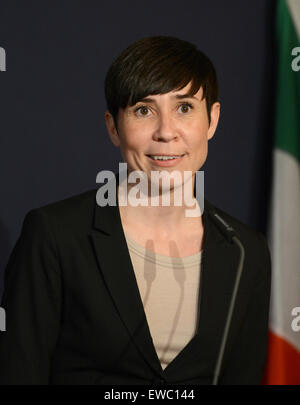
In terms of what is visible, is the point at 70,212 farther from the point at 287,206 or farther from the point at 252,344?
the point at 287,206

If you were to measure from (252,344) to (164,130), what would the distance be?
0.58m

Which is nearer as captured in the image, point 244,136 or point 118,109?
point 118,109

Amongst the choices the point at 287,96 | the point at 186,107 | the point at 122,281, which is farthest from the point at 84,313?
the point at 287,96

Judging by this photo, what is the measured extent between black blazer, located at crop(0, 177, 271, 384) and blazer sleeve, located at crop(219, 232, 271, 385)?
74mm

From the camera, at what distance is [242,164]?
219 centimetres

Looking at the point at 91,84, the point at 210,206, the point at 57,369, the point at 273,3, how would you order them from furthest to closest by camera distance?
the point at 273,3, the point at 91,84, the point at 210,206, the point at 57,369

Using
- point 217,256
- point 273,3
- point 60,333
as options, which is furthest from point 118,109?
point 273,3

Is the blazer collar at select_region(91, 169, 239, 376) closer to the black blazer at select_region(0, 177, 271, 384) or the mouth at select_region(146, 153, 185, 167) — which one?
the black blazer at select_region(0, 177, 271, 384)

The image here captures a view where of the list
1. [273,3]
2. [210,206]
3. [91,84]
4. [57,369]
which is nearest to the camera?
[57,369]

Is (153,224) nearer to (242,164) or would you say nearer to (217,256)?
(217,256)

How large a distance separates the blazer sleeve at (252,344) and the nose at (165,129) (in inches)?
15.7

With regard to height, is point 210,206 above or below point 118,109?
below

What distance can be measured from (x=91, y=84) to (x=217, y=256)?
2.68ft

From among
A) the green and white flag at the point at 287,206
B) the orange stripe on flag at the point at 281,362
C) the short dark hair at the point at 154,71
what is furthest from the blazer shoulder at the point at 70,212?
the orange stripe on flag at the point at 281,362
